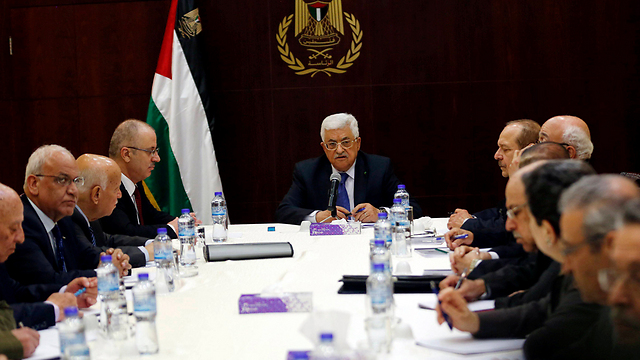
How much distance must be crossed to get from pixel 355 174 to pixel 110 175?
202 centimetres

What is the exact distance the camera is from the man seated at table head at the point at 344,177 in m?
4.98

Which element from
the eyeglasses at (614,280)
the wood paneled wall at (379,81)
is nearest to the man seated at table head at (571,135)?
the wood paneled wall at (379,81)

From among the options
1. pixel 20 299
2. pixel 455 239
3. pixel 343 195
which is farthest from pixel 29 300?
pixel 343 195

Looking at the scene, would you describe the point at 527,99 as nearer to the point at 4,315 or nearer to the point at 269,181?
the point at 269,181

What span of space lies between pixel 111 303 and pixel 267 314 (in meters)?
0.54

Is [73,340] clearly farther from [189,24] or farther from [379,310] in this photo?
[189,24]

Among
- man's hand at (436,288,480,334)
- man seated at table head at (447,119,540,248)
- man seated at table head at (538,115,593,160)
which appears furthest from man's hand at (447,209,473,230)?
man's hand at (436,288,480,334)

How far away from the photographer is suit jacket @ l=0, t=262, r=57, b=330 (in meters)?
2.14

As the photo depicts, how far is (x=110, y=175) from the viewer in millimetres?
3750

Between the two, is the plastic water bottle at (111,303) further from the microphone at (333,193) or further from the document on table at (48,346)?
the microphone at (333,193)

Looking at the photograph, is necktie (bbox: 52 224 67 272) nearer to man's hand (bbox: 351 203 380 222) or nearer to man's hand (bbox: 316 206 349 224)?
man's hand (bbox: 316 206 349 224)

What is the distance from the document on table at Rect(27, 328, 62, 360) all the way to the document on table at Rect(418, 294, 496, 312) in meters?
1.21

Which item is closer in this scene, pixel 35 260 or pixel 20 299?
pixel 20 299

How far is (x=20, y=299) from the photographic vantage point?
2.51 meters
